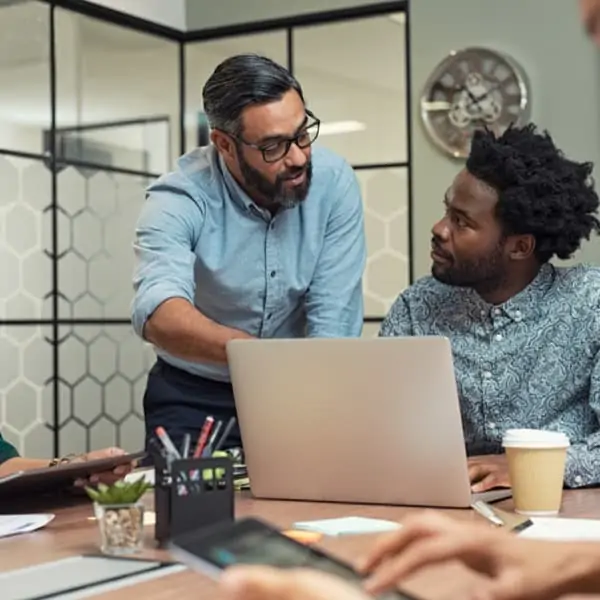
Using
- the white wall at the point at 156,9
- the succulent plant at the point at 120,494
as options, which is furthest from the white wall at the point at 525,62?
the succulent plant at the point at 120,494

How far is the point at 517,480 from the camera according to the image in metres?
1.68

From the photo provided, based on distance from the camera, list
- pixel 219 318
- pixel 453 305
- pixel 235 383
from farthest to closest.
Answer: pixel 219 318
pixel 453 305
pixel 235 383

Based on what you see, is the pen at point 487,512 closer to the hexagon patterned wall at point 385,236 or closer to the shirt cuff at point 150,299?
the shirt cuff at point 150,299

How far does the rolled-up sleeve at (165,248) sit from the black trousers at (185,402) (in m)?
0.21

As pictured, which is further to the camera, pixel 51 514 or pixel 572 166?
pixel 572 166

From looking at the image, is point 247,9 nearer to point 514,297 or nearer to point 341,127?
point 341,127

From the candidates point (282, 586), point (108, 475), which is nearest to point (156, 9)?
point (108, 475)

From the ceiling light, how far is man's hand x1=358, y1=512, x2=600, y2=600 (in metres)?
3.50

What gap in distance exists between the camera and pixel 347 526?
5.04 feet

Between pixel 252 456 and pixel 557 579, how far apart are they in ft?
2.93

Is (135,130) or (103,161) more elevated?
(135,130)

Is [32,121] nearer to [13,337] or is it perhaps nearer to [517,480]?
[13,337]

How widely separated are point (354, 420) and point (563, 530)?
37 centimetres

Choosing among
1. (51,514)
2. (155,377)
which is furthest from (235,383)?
(155,377)
